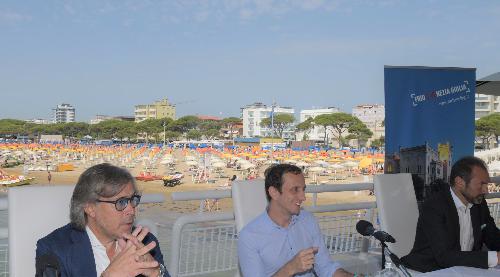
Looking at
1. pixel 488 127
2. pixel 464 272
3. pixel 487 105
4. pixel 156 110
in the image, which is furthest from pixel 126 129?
pixel 464 272

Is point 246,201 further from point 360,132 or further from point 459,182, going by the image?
point 360,132

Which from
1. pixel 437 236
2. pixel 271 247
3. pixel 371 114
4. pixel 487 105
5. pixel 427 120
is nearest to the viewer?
pixel 271 247

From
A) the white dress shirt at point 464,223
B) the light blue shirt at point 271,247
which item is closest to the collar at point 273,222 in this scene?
the light blue shirt at point 271,247

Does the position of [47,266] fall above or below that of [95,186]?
below

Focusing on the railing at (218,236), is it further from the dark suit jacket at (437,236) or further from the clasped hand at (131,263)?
the clasped hand at (131,263)

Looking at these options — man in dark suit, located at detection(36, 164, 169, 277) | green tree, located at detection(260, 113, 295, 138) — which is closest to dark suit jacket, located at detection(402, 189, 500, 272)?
man in dark suit, located at detection(36, 164, 169, 277)

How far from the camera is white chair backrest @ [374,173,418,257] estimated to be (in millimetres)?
3701

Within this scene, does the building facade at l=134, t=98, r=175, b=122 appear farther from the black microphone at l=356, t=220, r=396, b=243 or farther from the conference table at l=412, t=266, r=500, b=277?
the black microphone at l=356, t=220, r=396, b=243

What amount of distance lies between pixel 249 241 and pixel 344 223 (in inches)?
89.7

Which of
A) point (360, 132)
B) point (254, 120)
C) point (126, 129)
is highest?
point (254, 120)

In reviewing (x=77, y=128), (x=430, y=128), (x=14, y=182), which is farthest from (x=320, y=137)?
(x=430, y=128)

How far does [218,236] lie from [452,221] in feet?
5.91

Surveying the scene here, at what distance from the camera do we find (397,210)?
3797 millimetres

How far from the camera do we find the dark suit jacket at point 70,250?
1993 millimetres
